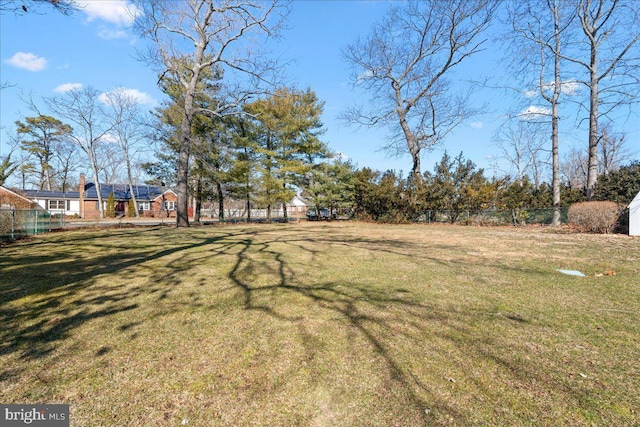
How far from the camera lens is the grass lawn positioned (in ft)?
6.20

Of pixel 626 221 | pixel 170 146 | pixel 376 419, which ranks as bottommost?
pixel 376 419

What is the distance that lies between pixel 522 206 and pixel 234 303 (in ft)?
70.6

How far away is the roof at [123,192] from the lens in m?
38.7

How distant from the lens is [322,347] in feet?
8.73

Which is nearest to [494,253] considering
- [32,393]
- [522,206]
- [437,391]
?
[437,391]

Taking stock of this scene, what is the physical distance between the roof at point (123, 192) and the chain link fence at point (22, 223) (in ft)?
91.9

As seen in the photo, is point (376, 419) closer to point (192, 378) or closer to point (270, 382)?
point (270, 382)

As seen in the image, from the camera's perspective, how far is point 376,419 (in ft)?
5.88

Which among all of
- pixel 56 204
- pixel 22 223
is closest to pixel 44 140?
pixel 56 204

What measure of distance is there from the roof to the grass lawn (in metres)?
40.7

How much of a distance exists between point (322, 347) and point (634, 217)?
14533 millimetres

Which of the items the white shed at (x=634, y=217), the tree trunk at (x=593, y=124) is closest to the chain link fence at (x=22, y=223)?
the white shed at (x=634, y=217)

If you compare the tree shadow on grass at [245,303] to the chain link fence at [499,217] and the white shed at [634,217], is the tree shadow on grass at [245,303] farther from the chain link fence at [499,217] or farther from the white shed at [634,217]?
the chain link fence at [499,217]

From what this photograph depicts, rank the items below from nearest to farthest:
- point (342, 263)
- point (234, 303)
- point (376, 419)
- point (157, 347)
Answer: point (376, 419)
point (157, 347)
point (234, 303)
point (342, 263)
